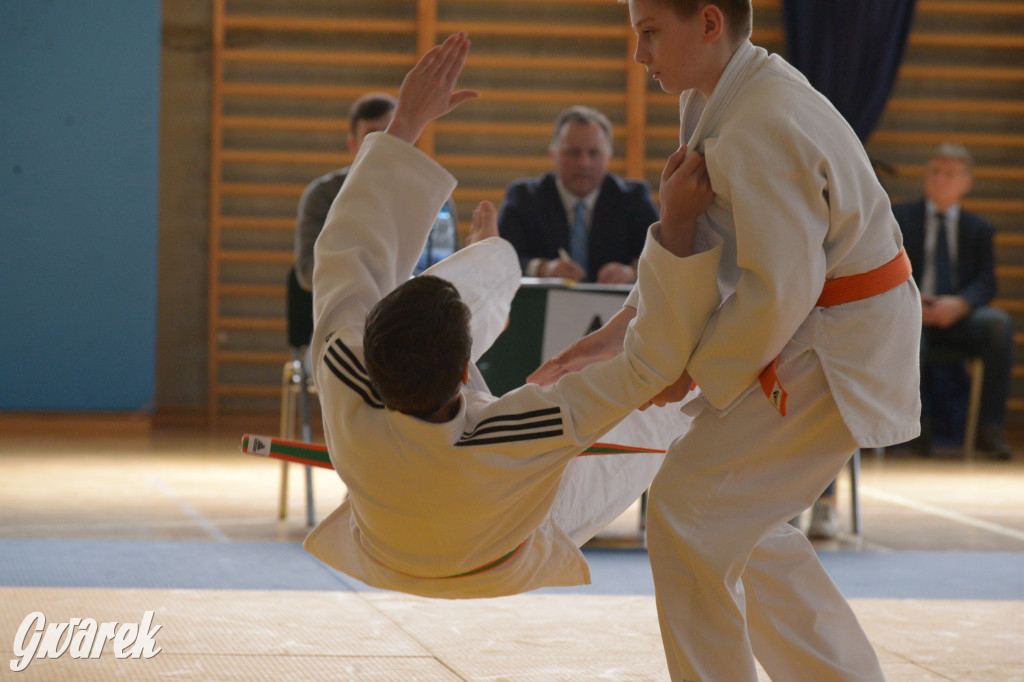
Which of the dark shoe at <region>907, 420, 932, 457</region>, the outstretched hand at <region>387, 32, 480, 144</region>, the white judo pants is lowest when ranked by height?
the dark shoe at <region>907, 420, 932, 457</region>

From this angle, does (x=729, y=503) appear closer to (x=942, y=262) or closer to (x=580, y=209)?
(x=580, y=209)

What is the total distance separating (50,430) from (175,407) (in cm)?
91

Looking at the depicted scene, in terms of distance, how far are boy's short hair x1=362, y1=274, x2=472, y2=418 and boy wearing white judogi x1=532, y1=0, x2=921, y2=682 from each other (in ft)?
1.02

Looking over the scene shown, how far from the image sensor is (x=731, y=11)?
166cm

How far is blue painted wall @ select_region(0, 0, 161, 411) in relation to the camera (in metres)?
6.58

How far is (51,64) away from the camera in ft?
21.7

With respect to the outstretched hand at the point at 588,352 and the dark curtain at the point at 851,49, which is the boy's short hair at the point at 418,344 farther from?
the dark curtain at the point at 851,49

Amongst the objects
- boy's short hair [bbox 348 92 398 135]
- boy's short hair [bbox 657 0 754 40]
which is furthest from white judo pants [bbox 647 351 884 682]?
boy's short hair [bbox 348 92 398 135]

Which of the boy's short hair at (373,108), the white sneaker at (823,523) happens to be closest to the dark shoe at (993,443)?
the white sneaker at (823,523)

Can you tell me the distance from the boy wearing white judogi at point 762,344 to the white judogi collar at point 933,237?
4.70 m

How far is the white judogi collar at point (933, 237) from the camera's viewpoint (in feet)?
20.1

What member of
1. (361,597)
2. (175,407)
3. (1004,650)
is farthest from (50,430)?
(1004,650)

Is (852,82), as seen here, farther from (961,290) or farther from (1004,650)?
(1004,650)

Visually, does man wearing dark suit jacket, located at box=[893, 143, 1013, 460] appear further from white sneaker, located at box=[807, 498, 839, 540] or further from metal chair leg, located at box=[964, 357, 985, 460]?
white sneaker, located at box=[807, 498, 839, 540]
